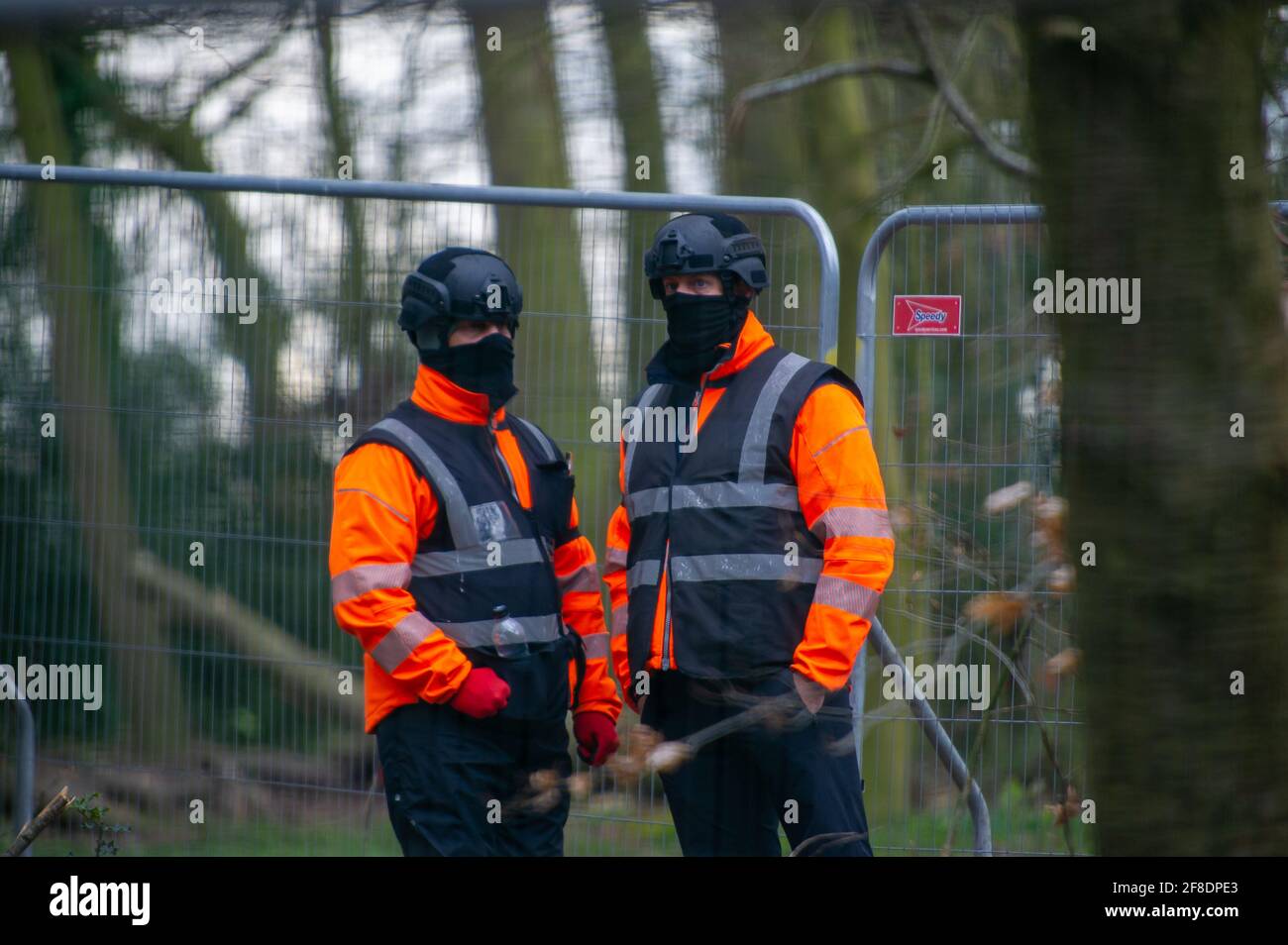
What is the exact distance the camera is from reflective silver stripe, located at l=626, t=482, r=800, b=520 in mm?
4070

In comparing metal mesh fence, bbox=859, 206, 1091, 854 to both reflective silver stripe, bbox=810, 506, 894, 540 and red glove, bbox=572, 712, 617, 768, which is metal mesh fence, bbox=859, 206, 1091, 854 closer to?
reflective silver stripe, bbox=810, 506, 894, 540

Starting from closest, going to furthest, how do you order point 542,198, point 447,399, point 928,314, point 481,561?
point 481,561 < point 447,399 < point 928,314 < point 542,198

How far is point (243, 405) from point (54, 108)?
319cm

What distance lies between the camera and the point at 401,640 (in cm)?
390

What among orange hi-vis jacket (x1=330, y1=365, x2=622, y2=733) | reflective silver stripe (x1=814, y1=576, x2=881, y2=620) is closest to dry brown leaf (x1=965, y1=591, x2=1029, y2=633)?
reflective silver stripe (x1=814, y1=576, x2=881, y2=620)

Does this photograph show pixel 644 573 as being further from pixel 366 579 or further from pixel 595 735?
pixel 366 579

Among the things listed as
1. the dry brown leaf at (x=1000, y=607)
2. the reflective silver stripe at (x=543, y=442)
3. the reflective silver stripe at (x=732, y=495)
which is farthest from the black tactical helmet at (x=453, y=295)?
the dry brown leaf at (x=1000, y=607)

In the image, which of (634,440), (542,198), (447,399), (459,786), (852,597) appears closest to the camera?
(852,597)

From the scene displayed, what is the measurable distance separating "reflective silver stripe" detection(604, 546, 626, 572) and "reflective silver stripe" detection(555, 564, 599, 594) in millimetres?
61

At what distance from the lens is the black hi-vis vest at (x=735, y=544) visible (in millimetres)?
4043

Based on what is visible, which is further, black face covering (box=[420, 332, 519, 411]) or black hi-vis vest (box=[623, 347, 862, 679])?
black face covering (box=[420, 332, 519, 411])

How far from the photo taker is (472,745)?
405 centimetres

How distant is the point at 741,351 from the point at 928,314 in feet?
2.34

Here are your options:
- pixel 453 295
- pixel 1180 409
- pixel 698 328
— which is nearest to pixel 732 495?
pixel 698 328
